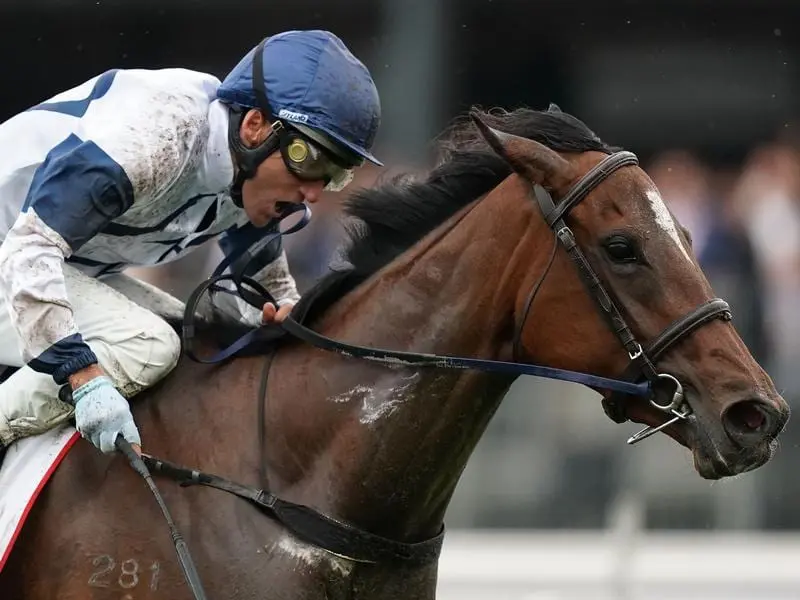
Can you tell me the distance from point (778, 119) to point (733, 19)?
963 millimetres

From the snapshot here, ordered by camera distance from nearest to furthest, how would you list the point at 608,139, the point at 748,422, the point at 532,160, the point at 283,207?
the point at 748,422, the point at 532,160, the point at 283,207, the point at 608,139

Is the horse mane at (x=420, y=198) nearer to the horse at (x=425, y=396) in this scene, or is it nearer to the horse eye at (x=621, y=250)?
the horse at (x=425, y=396)

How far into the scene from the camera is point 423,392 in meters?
3.45

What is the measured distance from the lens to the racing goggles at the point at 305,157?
11.8ft

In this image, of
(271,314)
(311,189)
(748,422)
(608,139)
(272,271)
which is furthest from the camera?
(608,139)

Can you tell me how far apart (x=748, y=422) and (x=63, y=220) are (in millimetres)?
1593

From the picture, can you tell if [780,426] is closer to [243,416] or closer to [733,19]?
[243,416]

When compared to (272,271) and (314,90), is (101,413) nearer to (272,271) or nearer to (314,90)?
(314,90)

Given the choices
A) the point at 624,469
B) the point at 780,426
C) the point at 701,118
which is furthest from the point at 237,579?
the point at 701,118

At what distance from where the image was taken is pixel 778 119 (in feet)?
42.5

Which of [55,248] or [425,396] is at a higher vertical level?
[55,248]

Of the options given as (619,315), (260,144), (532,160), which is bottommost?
(619,315)

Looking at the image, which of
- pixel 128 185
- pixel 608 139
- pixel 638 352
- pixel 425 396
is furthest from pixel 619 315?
pixel 608 139

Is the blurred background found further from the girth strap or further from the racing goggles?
the girth strap
